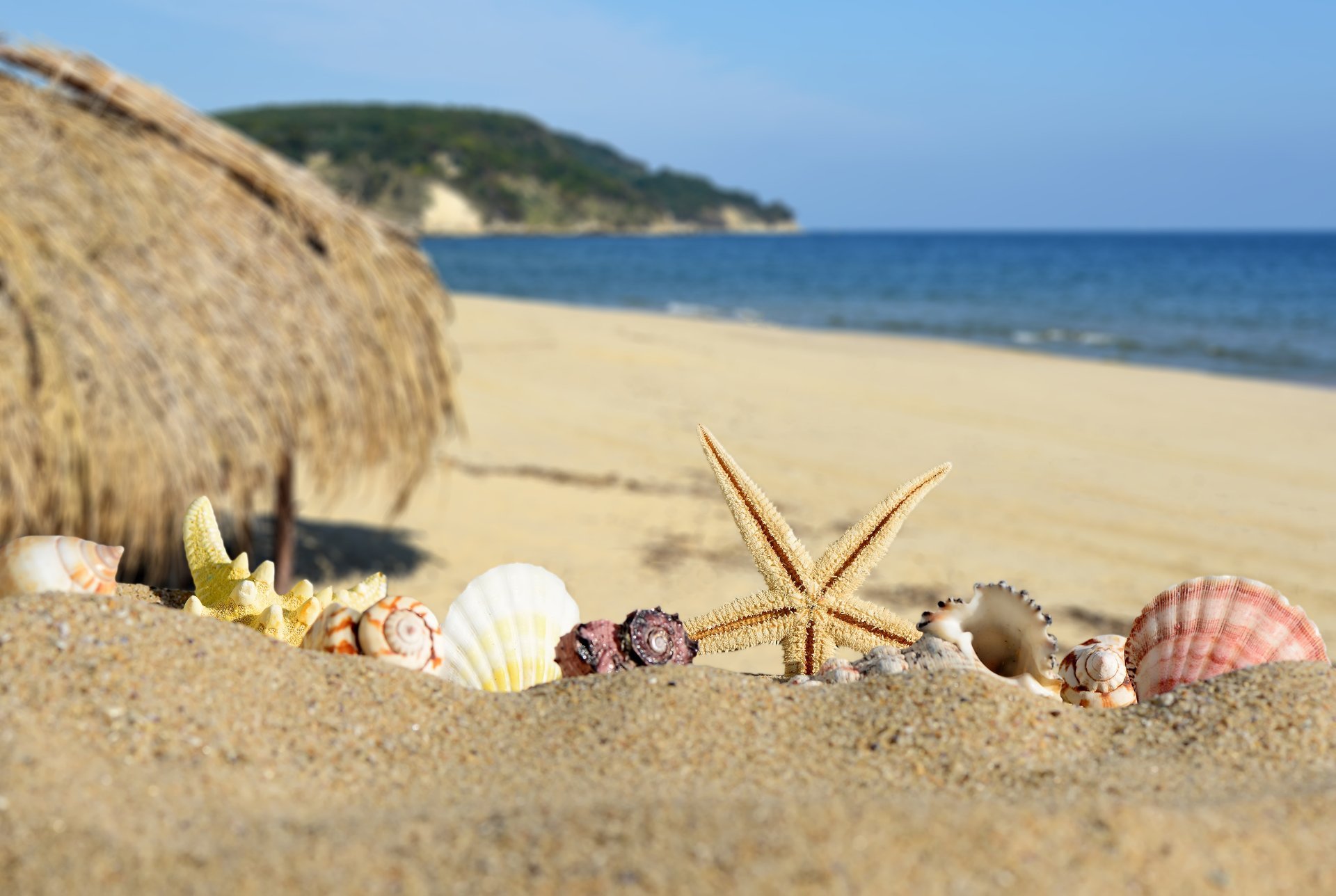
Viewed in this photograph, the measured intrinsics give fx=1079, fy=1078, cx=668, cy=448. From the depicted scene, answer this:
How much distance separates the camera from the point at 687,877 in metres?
0.96

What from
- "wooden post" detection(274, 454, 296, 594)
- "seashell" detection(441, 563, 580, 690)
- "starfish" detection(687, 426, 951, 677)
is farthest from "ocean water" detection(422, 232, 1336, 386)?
"seashell" detection(441, 563, 580, 690)

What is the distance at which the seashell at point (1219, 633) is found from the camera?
67.0 inches

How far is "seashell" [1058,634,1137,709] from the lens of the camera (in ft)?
5.61

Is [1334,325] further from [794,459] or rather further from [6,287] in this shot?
[6,287]

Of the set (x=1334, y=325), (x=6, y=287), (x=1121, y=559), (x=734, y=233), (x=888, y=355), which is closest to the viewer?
(x=6, y=287)

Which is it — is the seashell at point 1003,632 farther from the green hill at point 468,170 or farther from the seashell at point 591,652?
the green hill at point 468,170

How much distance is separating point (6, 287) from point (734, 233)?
5190 inches

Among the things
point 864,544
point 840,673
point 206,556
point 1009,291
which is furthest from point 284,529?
point 1009,291

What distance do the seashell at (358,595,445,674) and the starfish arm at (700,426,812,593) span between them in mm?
603

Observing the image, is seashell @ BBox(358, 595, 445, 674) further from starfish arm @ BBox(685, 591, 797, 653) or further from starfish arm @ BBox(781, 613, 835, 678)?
starfish arm @ BBox(781, 613, 835, 678)

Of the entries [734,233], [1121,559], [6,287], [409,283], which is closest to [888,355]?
[1121,559]

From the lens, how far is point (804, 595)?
1.93m

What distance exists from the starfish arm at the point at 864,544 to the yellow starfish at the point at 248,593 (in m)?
0.78

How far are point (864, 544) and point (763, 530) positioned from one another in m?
0.19
